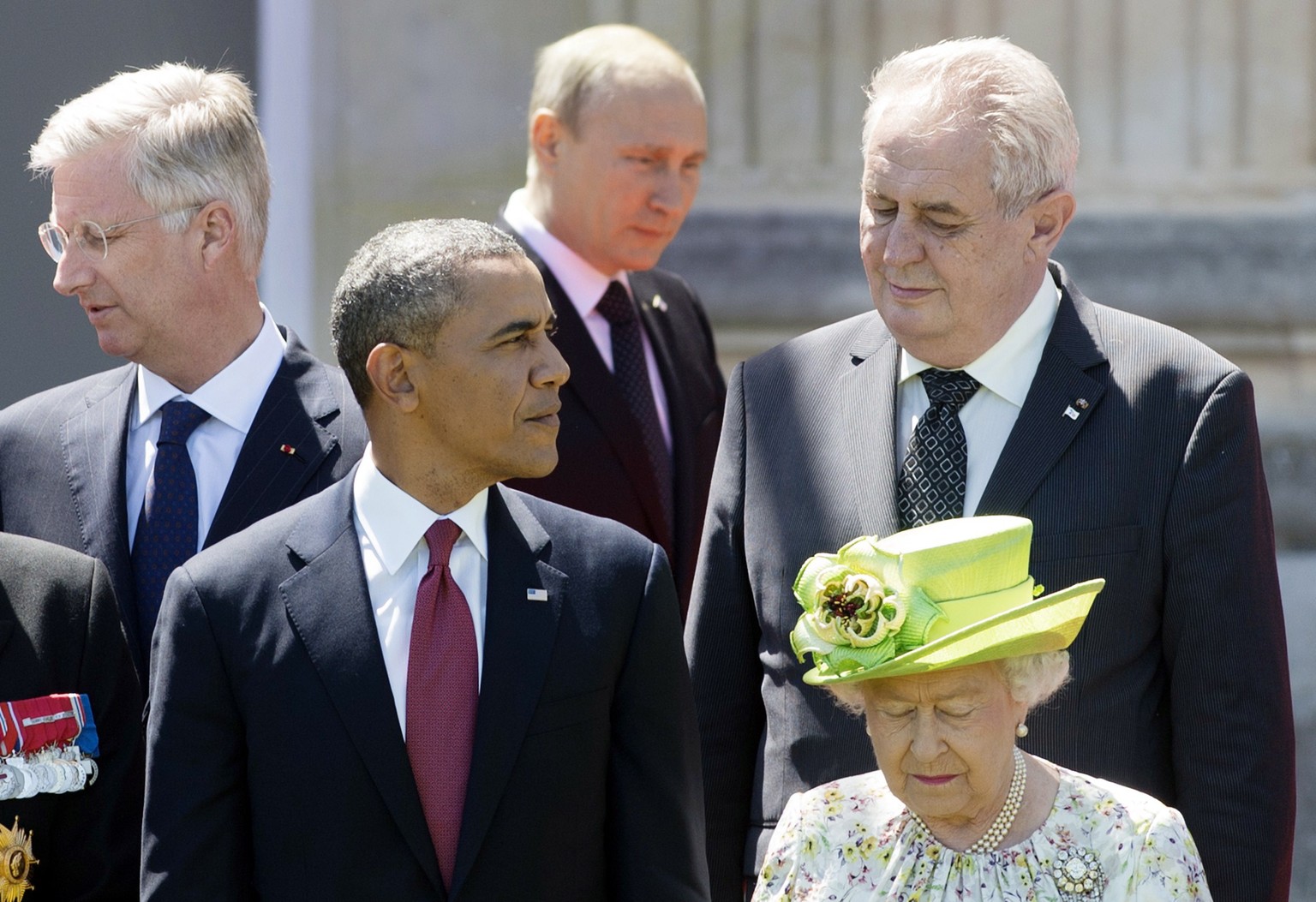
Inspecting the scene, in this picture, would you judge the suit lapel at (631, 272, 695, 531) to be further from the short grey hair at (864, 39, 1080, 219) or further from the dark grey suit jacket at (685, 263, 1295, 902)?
the short grey hair at (864, 39, 1080, 219)

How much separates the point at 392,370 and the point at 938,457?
37.0 inches

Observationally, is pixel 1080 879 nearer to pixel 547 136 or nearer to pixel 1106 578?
pixel 1106 578

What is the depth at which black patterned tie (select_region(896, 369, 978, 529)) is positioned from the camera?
3154 millimetres

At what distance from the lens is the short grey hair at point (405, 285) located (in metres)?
2.86

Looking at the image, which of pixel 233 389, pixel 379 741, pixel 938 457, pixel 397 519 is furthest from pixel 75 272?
pixel 938 457

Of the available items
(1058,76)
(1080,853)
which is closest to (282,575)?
(1080,853)

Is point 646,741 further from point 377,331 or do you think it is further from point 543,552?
point 377,331

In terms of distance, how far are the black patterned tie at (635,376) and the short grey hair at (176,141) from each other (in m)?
1.04

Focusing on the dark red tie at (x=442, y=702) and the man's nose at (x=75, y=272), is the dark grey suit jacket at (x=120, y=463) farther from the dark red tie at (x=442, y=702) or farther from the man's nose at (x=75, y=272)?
the dark red tie at (x=442, y=702)

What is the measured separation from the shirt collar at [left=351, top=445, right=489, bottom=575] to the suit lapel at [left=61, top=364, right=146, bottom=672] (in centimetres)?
64

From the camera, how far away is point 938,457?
3188 millimetres

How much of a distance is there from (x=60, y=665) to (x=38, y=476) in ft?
2.20

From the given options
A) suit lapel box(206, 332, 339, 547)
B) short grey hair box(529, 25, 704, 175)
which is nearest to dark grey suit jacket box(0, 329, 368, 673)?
suit lapel box(206, 332, 339, 547)

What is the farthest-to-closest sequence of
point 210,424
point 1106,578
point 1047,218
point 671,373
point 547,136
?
point 547,136
point 671,373
point 210,424
point 1047,218
point 1106,578
